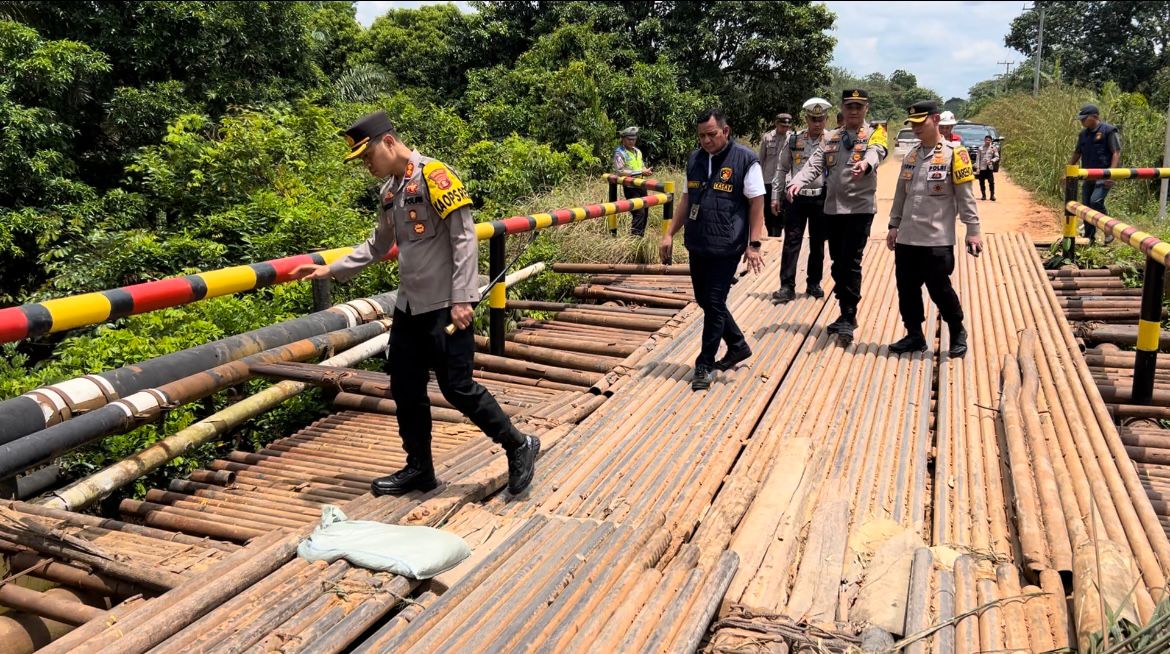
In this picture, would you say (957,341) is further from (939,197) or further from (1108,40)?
(1108,40)

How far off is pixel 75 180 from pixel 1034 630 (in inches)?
555

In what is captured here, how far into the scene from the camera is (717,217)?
506 centimetres

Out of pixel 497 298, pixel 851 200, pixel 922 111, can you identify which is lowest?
pixel 497 298

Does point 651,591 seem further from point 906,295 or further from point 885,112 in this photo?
point 885,112

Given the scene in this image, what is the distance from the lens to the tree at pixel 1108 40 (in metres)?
38.0

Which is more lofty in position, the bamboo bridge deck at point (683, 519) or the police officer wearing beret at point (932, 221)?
the police officer wearing beret at point (932, 221)

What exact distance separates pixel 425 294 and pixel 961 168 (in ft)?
12.5

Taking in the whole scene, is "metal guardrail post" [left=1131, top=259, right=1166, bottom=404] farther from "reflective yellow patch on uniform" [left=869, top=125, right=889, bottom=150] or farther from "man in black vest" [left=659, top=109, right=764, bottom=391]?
"man in black vest" [left=659, top=109, right=764, bottom=391]

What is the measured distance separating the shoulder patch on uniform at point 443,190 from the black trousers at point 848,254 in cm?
366

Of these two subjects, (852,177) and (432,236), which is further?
(852,177)

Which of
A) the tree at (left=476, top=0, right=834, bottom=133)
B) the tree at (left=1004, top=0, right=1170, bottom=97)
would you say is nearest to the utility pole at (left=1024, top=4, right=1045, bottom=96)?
the tree at (left=1004, top=0, right=1170, bottom=97)

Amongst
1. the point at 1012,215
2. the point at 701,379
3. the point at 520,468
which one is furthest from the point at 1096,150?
the point at 520,468

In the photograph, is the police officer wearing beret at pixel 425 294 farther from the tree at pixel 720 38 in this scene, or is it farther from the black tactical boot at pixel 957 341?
the tree at pixel 720 38

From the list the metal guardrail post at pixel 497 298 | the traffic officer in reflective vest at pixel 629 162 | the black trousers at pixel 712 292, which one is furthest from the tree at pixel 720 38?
the black trousers at pixel 712 292
